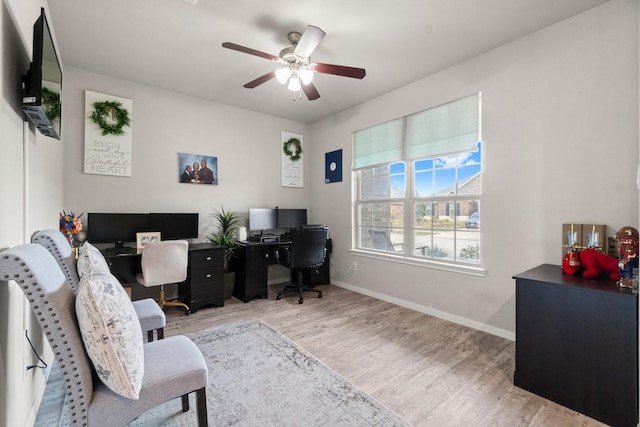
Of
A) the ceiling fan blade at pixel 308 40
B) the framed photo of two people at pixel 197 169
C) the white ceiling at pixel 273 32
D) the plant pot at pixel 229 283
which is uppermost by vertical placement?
the white ceiling at pixel 273 32

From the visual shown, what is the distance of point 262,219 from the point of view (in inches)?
173

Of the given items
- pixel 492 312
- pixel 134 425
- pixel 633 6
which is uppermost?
pixel 633 6

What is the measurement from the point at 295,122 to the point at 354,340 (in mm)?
3680

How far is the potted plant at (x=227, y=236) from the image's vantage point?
3934mm

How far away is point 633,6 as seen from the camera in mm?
2090

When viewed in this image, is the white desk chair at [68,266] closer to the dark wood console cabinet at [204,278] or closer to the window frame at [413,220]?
the dark wood console cabinet at [204,278]

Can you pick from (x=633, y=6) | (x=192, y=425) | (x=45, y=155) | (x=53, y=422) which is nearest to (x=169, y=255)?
(x=45, y=155)

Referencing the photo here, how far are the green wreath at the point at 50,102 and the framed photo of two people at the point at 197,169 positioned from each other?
1.93 metres

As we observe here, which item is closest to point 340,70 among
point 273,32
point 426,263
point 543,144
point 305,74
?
point 305,74

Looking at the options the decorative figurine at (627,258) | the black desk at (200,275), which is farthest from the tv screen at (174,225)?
the decorative figurine at (627,258)

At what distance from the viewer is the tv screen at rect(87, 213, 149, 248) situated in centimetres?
316

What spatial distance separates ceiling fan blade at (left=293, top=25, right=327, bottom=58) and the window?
67.6 inches

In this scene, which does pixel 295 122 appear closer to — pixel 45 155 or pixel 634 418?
pixel 45 155

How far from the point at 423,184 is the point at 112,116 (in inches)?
148
